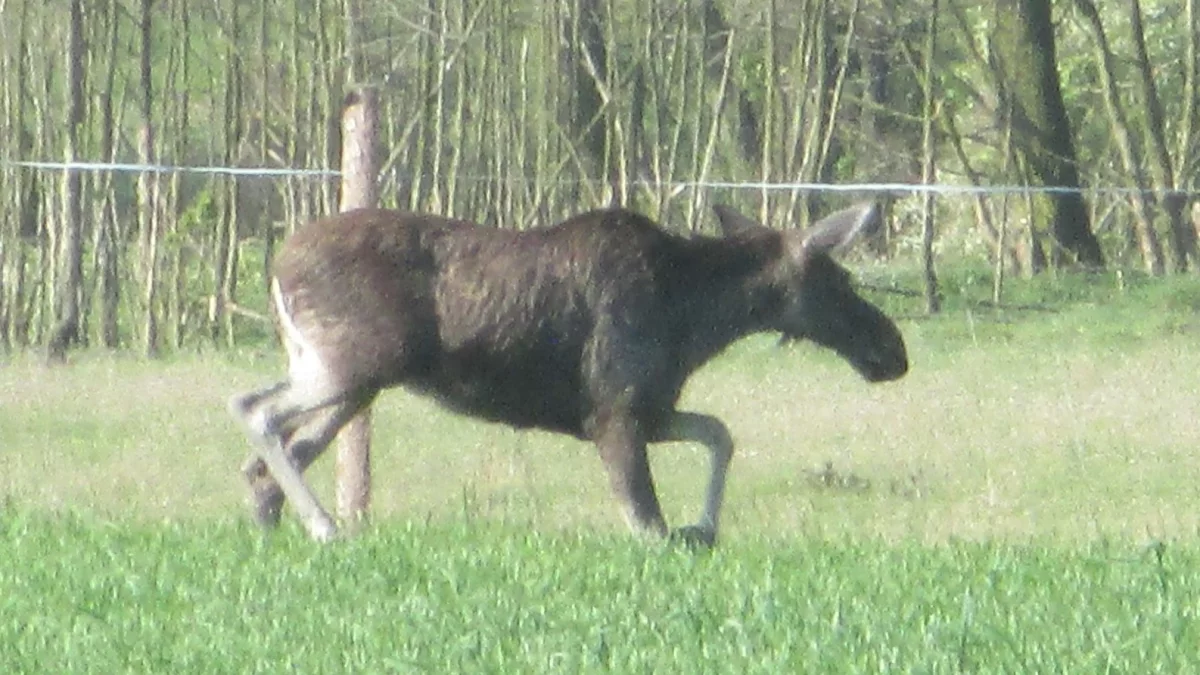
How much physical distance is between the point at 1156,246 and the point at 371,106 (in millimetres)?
13651

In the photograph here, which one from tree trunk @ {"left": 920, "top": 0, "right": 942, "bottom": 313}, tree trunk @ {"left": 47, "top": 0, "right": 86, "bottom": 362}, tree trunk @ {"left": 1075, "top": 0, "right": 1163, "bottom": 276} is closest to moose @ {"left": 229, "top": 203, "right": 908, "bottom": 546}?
tree trunk @ {"left": 47, "top": 0, "right": 86, "bottom": 362}

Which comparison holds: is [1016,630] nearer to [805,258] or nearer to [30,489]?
[805,258]

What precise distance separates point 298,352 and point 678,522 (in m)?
2.78

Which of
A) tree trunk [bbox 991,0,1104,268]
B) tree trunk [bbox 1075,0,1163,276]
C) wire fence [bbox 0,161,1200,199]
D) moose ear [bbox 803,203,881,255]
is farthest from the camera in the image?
tree trunk [bbox 991,0,1104,268]

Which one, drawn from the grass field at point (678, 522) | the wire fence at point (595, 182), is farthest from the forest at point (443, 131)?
the grass field at point (678, 522)

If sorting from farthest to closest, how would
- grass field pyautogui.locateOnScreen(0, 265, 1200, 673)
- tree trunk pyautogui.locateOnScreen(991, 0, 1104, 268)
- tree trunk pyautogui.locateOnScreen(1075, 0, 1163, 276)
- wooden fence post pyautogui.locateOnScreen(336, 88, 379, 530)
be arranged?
tree trunk pyautogui.locateOnScreen(991, 0, 1104, 268) → tree trunk pyautogui.locateOnScreen(1075, 0, 1163, 276) → wooden fence post pyautogui.locateOnScreen(336, 88, 379, 530) → grass field pyautogui.locateOnScreen(0, 265, 1200, 673)

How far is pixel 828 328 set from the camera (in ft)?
31.1

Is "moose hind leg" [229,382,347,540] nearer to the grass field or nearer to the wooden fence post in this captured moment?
the grass field

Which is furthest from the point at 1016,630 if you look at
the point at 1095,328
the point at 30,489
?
the point at 1095,328

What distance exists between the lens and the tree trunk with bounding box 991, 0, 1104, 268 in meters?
23.4

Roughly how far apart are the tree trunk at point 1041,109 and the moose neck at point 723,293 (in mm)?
14351

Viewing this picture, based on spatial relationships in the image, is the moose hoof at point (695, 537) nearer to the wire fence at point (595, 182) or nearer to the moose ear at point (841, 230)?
the moose ear at point (841, 230)

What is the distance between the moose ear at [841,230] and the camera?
9094 millimetres

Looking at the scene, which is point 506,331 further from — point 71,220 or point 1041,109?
point 1041,109
